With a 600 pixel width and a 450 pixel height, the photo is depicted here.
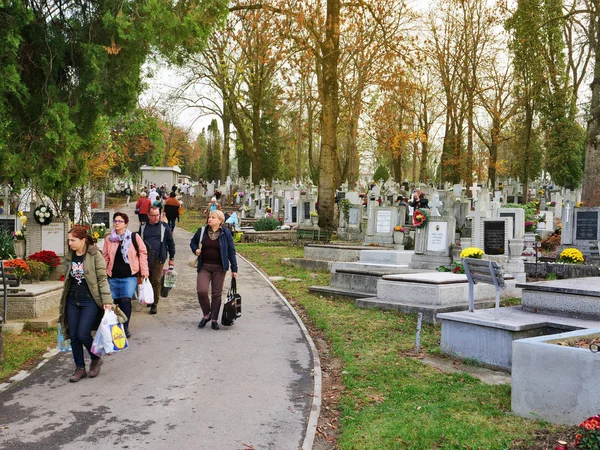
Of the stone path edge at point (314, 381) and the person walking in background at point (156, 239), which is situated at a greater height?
the person walking in background at point (156, 239)

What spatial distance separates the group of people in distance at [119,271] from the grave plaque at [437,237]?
6.50 meters

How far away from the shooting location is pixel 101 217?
23.9 metres

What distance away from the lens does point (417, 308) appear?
10695mm

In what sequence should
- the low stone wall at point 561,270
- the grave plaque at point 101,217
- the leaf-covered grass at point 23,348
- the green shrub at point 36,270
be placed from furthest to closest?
the grave plaque at point 101,217 < the low stone wall at point 561,270 < the green shrub at point 36,270 < the leaf-covered grass at point 23,348

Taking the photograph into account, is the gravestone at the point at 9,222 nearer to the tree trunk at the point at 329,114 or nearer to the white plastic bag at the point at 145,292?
the tree trunk at the point at 329,114

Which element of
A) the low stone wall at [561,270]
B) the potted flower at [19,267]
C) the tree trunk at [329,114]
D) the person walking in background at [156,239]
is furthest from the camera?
the tree trunk at [329,114]

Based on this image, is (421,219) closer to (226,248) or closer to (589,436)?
(226,248)

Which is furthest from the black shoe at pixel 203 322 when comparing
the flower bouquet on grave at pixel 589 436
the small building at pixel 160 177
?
the small building at pixel 160 177

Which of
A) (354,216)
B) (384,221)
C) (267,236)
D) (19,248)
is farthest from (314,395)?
(267,236)

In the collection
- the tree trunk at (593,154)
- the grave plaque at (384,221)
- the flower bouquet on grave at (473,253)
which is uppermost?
the tree trunk at (593,154)

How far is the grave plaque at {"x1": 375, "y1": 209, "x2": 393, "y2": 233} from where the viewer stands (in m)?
20.8

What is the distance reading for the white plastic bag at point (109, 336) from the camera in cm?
685

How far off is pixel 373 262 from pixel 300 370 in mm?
7171

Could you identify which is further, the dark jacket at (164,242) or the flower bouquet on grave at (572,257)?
the flower bouquet on grave at (572,257)
